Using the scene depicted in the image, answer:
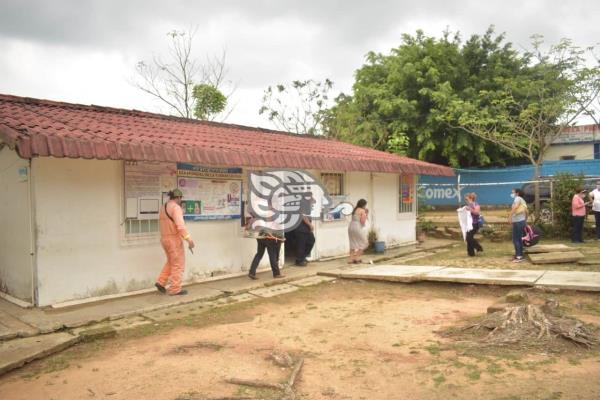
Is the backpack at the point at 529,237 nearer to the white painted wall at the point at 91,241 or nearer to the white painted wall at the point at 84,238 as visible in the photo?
the white painted wall at the point at 91,241

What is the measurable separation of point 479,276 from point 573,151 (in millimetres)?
24257

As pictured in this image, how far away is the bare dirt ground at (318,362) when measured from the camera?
13.4ft

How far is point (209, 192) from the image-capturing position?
8.91 metres

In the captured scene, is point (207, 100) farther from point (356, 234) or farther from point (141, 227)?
point (141, 227)

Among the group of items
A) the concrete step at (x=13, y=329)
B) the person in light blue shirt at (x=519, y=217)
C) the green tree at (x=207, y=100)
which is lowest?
the concrete step at (x=13, y=329)

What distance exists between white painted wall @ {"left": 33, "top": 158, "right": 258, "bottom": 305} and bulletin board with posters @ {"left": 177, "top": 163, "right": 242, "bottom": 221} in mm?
966

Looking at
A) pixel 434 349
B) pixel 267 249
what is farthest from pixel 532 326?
pixel 267 249

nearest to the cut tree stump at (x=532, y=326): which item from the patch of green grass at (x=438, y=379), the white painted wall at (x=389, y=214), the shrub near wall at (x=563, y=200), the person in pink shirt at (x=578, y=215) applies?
the patch of green grass at (x=438, y=379)

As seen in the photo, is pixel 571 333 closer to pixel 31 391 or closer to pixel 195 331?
pixel 195 331

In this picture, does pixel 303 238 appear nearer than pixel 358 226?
Yes

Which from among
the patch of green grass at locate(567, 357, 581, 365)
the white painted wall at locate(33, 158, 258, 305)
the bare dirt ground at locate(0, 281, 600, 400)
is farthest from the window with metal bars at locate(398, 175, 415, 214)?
the patch of green grass at locate(567, 357, 581, 365)

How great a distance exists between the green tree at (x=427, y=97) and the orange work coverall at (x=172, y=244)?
592 inches

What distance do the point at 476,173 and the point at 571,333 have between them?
1961 centimetres

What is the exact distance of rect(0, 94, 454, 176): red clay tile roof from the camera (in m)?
6.24
